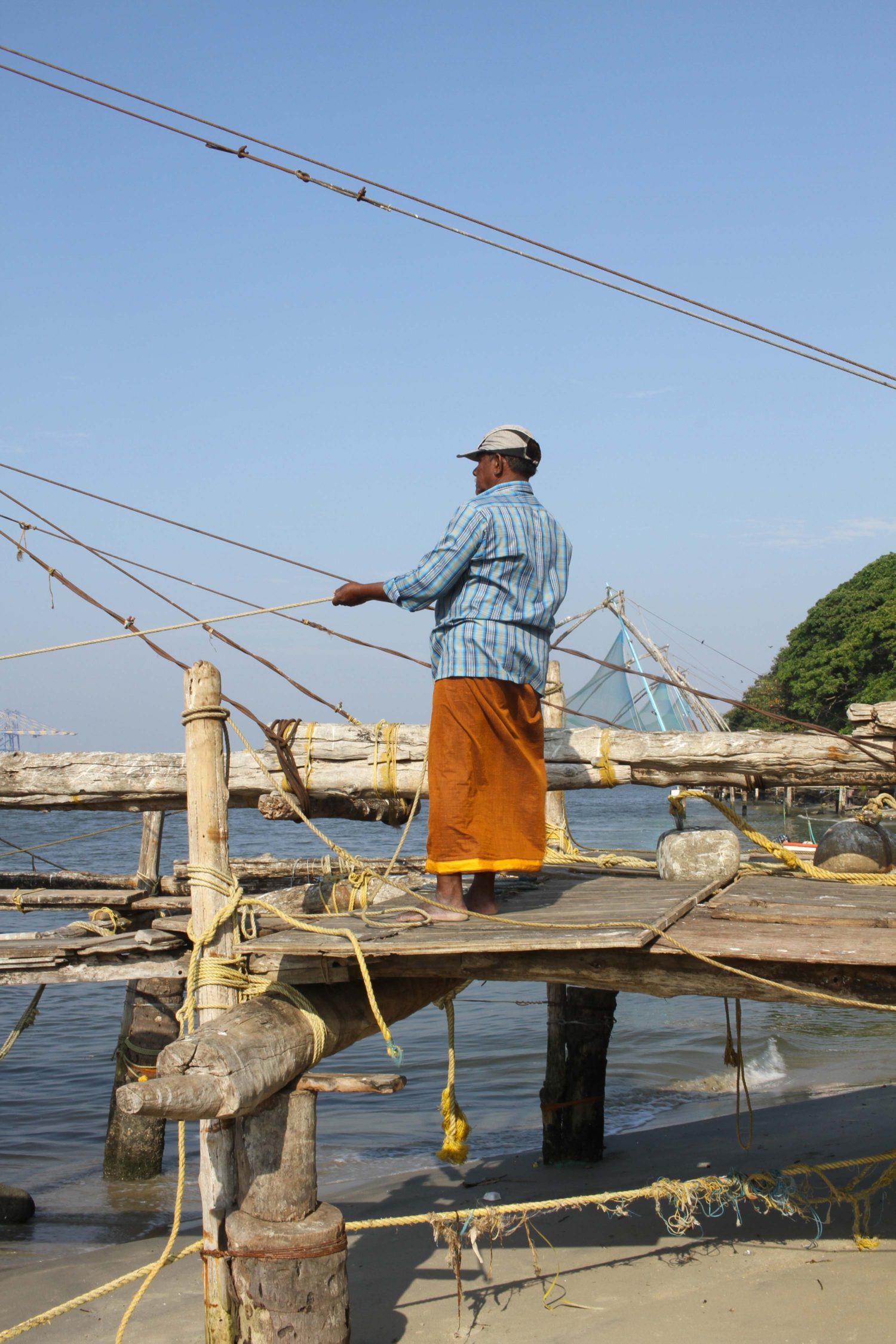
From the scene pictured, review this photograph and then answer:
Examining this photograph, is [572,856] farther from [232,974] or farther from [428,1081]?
[428,1081]

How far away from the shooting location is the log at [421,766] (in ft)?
17.6

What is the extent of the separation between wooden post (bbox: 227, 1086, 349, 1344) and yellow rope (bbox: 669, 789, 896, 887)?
263cm

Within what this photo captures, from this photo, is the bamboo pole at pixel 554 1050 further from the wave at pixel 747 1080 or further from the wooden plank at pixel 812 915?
the wave at pixel 747 1080

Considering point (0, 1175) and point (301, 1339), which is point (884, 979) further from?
point (0, 1175)

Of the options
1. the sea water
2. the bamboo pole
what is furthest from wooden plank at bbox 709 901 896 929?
the sea water

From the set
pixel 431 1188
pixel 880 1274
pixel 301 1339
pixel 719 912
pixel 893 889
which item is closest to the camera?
pixel 301 1339

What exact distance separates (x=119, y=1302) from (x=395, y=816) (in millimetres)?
2679

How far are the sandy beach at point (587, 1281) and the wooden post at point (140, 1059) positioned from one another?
1.17m

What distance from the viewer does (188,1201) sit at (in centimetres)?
736

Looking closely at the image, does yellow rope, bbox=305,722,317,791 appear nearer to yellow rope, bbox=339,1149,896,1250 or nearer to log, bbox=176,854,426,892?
log, bbox=176,854,426,892

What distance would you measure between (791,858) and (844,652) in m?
41.5

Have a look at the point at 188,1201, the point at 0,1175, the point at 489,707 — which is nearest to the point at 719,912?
the point at 489,707

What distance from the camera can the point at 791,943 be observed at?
11.4ft

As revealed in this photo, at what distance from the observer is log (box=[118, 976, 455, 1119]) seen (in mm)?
3016
